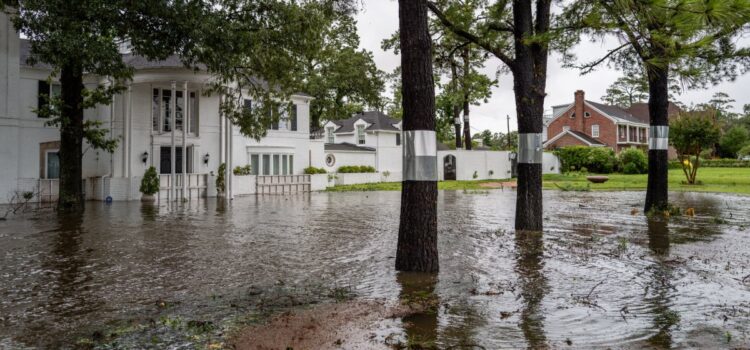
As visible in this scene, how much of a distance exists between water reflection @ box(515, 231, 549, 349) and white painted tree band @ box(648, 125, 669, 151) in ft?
17.0

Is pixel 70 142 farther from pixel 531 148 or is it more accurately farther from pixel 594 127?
pixel 594 127

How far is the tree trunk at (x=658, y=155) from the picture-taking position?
11984 millimetres

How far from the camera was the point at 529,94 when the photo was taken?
9.19 metres

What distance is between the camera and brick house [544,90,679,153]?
52.3 meters

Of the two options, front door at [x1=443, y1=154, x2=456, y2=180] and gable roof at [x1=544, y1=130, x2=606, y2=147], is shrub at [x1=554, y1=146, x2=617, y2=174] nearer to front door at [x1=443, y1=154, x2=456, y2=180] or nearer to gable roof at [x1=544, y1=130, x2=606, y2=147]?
gable roof at [x1=544, y1=130, x2=606, y2=147]

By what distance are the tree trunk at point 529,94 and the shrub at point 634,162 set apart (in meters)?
32.6

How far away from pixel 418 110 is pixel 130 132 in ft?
59.2

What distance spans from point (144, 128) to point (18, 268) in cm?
1641

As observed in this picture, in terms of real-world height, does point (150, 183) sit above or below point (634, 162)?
below

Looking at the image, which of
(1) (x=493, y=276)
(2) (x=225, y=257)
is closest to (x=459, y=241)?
(1) (x=493, y=276)

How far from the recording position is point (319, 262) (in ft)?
23.3

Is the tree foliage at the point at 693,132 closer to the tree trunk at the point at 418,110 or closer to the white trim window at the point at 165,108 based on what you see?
the tree trunk at the point at 418,110

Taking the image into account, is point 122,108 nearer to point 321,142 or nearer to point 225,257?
point 321,142

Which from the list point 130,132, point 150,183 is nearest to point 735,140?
point 150,183
